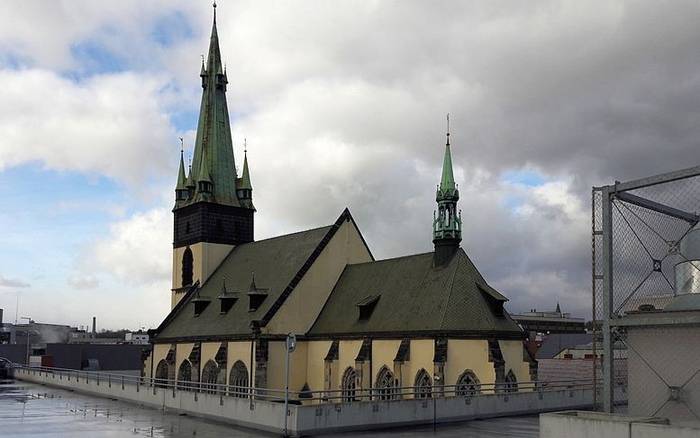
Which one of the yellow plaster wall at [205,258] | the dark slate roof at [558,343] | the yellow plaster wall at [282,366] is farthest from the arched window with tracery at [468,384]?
the dark slate roof at [558,343]

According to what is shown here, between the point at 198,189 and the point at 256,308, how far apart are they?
1647 cm

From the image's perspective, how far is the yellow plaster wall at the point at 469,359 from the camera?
36.4 metres

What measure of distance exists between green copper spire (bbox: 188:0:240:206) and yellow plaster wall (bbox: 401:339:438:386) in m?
27.9

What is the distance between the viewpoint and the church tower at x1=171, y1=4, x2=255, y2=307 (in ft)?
195

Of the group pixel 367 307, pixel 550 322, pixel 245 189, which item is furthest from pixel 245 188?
pixel 550 322

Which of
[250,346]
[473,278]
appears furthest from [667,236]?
[250,346]

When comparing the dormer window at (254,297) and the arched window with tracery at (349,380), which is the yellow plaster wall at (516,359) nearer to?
the arched window with tracery at (349,380)

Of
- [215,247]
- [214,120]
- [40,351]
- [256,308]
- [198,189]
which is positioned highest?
[214,120]

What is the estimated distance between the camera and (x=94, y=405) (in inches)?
1594

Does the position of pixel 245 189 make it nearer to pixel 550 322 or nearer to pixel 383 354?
pixel 383 354

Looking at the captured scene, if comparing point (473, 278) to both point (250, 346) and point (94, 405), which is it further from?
point (94, 405)

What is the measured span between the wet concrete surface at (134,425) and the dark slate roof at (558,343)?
62.6 meters

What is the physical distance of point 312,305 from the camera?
46.8m

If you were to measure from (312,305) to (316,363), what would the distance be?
4.08m
